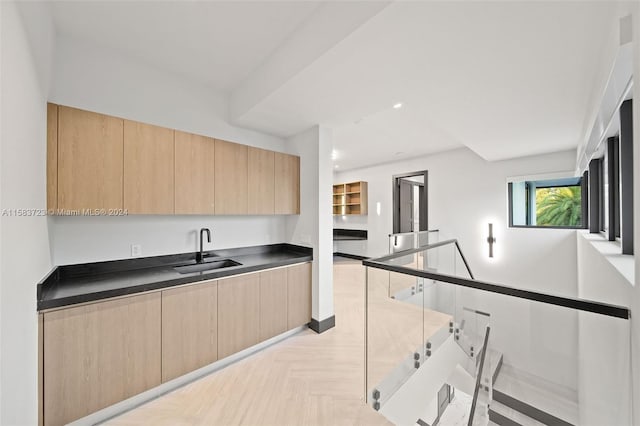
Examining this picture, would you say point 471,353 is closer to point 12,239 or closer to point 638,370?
point 638,370

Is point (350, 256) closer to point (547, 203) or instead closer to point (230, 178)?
point (547, 203)

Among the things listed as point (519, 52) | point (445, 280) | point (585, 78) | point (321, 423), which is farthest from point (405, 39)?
point (321, 423)

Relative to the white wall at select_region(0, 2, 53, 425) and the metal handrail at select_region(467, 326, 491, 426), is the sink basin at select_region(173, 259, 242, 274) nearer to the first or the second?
the white wall at select_region(0, 2, 53, 425)

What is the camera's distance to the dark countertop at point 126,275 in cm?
161

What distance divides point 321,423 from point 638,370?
1.67m

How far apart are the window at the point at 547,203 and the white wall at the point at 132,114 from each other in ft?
16.1

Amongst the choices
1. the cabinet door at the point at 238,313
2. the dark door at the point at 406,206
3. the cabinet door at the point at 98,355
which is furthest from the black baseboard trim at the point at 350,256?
the cabinet door at the point at 98,355

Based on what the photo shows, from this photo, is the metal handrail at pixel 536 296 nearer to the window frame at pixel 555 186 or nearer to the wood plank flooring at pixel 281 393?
the wood plank flooring at pixel 281 393

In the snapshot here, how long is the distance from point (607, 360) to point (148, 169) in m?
3.36

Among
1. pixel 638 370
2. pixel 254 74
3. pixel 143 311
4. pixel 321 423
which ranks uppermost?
pixel 254 74

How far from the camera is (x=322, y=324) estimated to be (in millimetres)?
2947

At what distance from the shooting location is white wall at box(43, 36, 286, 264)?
2014 mm

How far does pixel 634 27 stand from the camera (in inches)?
33.4

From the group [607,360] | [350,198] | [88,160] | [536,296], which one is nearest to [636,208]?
[536,296]
